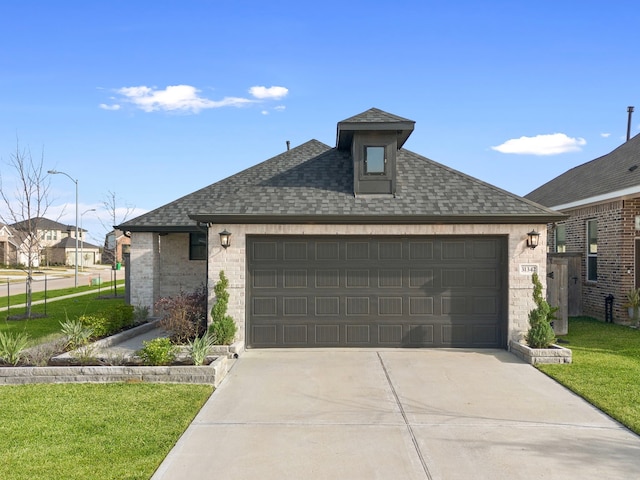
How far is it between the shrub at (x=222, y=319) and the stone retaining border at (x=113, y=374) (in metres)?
1.80

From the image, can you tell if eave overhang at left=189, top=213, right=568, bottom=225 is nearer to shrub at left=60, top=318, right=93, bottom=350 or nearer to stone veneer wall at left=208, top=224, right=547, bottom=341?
stone veneer wall at left=208, top=224, right=547, bottom=341

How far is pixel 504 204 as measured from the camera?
1097 cm

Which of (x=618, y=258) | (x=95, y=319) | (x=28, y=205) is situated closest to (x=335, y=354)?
(x=95, y=319)

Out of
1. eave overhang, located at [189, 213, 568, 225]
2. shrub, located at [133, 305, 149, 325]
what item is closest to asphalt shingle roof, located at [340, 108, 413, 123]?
eave overhang, located at [189, 213, 568, 225]

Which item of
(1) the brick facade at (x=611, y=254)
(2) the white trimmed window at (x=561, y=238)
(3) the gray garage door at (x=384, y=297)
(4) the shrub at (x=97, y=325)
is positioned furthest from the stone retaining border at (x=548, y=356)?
(2) the white trimmed window at (x=561, y=238)

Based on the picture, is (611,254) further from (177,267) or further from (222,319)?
(177,267)

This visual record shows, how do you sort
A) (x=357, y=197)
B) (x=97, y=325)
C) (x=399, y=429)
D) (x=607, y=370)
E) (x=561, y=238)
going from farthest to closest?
(x=561, y=238) < (x=357, y=197) < (x=97, y=325) < (x=607, y=370) < (x=399, y=429)

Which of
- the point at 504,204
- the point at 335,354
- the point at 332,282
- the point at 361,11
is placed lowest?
the point at 335,354

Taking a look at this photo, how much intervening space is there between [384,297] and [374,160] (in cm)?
349

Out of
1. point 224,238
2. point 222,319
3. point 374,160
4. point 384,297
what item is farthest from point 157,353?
point 374,160

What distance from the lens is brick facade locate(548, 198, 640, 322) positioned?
14195 millimetres

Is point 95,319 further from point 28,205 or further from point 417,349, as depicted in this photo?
point 28,205

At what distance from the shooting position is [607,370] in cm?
883

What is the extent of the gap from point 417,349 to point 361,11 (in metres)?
8.63
